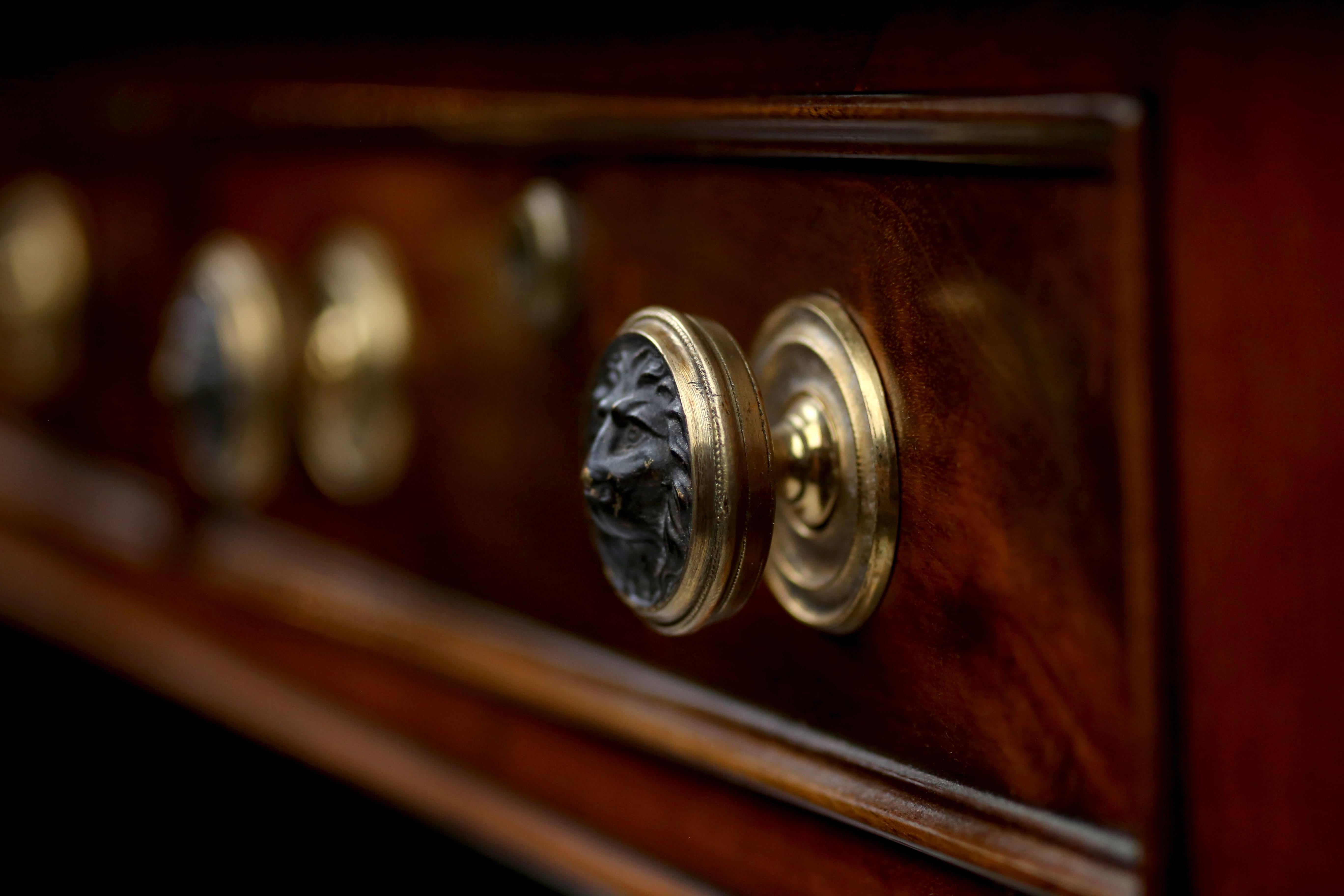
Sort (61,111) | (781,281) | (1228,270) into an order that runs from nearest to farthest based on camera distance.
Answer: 1. (1228,270)
2. (781,281)
3. (61,111)

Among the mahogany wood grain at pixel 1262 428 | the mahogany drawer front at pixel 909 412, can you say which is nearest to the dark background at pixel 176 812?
the mahogany drawer front at pixel 909 412

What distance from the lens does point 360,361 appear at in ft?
1.74

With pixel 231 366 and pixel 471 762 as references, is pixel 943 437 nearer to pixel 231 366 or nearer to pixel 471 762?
pixel 471 762

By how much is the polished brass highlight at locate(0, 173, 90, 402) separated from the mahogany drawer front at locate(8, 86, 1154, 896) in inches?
12.3

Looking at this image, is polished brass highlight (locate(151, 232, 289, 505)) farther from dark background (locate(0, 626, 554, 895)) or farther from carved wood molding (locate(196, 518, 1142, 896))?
dark background (locate(0, 626, 554, 895))

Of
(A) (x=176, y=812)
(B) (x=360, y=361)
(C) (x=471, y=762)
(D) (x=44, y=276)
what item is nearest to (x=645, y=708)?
(C) (x=471, y=762)

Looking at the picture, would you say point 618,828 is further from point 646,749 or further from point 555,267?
point 555,267

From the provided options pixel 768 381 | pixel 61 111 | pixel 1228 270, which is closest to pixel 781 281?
pixel 768 381

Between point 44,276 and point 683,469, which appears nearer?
point 683,469

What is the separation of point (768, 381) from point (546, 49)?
0.14m

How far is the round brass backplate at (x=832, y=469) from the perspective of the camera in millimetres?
308

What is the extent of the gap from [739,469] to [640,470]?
0.03 meters

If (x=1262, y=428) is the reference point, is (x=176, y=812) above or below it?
below

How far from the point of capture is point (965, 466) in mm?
289
